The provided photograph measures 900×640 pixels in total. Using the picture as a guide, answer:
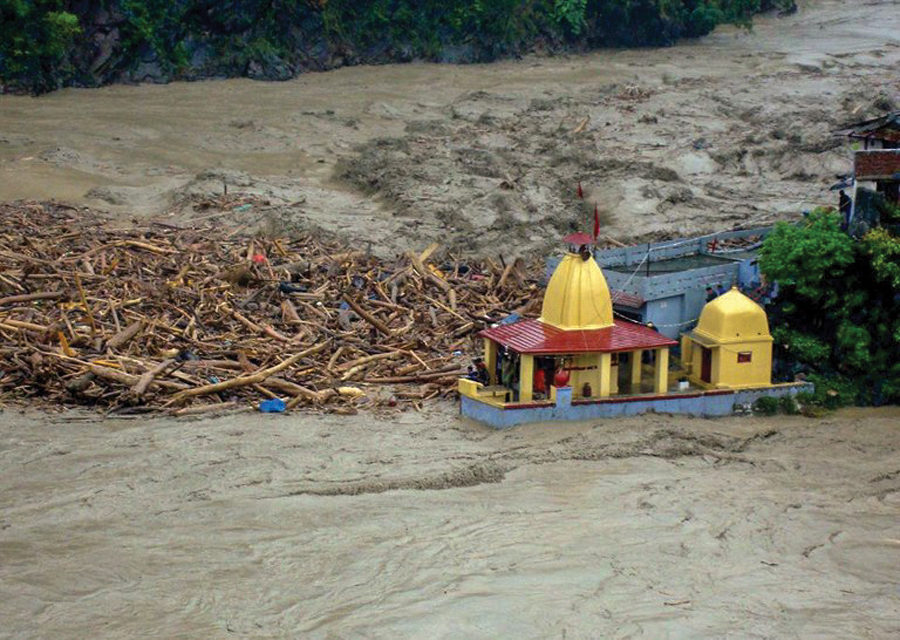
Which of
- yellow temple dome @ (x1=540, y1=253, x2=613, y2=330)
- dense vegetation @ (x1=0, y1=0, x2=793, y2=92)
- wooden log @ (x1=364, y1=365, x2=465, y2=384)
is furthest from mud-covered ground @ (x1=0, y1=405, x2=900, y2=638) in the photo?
dense vegetation @ (x1=0, y1=0, x2=793, y2=92)

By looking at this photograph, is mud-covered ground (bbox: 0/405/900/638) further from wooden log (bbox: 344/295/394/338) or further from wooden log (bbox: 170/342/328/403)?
wooden log (bbox: 344/295/394/338)

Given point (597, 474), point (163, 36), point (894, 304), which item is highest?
point (163, 36)

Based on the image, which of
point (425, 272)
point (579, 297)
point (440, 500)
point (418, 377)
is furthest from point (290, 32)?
point (440, 500)

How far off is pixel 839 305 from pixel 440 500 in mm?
8685

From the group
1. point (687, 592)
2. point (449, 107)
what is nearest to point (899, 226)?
point (687, 592)

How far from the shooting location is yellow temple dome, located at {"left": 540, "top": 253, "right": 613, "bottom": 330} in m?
22.1

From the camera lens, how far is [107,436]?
2084 cm

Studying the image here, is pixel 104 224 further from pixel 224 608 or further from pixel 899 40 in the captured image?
pixel 899 40

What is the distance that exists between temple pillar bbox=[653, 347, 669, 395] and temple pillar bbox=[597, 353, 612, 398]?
0.83m

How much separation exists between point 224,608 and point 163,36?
1301 inches

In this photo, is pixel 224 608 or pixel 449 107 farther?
pixel 449 107

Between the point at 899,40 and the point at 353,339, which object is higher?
the point at 899,40

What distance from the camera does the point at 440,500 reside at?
18.9 meters

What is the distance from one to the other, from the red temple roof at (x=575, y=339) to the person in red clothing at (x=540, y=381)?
0.56 m
